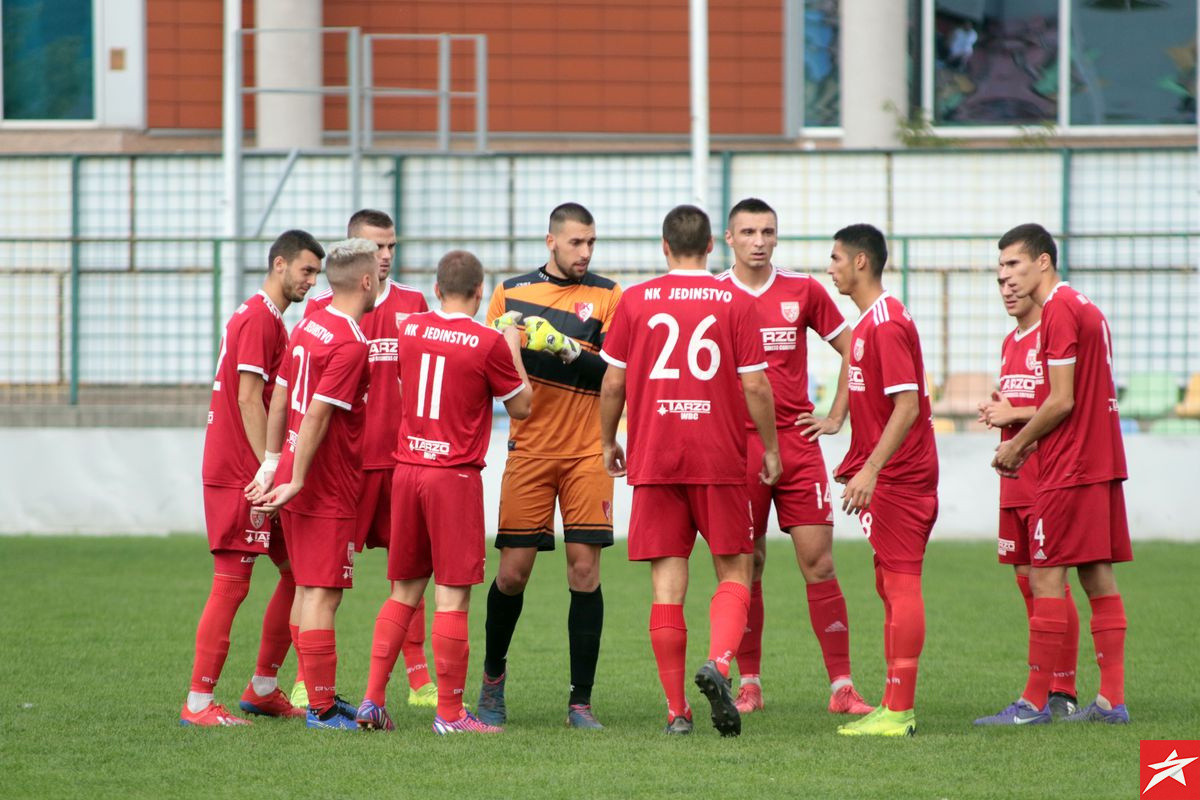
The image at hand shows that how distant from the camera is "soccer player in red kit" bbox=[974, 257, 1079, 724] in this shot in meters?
7.23

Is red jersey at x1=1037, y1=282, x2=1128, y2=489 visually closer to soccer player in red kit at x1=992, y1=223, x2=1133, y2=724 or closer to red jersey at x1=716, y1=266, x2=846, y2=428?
soccer player in red kit at x1=992, y1=223, x2=1133, y2=724

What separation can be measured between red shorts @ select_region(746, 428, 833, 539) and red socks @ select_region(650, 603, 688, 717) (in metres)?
1.06

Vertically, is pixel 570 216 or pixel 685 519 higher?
pixel 570 216

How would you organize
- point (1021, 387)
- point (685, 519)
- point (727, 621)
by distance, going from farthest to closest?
point (1021, 387) < point (685, 519) < point (727, 621)

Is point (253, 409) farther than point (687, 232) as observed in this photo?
Yes

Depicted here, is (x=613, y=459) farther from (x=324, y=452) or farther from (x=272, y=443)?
(x=272, y=443)

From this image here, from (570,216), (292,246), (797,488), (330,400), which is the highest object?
(570,216)

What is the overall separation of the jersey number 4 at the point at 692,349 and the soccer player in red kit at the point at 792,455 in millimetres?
848

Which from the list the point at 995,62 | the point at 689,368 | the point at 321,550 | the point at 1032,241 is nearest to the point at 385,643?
the point at 321,550

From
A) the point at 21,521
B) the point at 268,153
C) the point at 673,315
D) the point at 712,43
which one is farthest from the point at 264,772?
→ the point at 712,43

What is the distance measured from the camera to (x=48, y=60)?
20594 millimetres

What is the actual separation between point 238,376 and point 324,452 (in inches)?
24.2

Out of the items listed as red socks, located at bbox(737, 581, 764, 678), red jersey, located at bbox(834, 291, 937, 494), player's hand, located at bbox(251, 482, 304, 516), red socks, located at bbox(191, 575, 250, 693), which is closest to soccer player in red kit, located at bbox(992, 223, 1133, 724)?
red jersey, located at bbox(834, 291, 937, 494)

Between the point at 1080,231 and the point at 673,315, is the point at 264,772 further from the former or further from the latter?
the point at 1080,231
